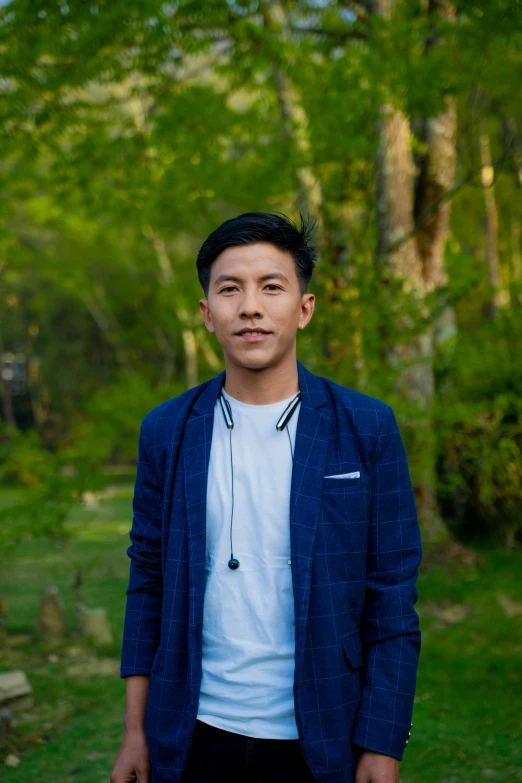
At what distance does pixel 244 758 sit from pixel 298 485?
0.62 m

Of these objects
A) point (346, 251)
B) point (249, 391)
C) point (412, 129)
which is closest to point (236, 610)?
point (249, 391)

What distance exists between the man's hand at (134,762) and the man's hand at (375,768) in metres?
0.51

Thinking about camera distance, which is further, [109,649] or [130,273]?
[130,273]

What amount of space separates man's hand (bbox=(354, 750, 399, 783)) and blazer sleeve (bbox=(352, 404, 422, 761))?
0.02m

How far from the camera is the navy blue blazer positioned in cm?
186

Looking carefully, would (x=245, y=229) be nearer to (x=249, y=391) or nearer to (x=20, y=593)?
(x=249, y=391)

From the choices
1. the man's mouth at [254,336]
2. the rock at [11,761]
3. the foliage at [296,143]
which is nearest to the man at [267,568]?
the man's mouth at [254,336]

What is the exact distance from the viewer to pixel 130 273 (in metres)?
28.1

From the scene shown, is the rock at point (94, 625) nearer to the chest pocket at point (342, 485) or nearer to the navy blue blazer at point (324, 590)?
the navy blue blazer at point (324, 590)

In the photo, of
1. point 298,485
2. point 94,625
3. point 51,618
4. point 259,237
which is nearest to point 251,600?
point 298,485

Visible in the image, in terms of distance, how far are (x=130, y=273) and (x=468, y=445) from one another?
21.1 metres

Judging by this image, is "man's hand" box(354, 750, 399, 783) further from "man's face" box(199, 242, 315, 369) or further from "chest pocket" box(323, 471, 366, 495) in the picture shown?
"man's face" box(199, 242, 315, 369)

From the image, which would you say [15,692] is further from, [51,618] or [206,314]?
[206,314]

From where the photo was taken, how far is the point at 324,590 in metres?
1.88
